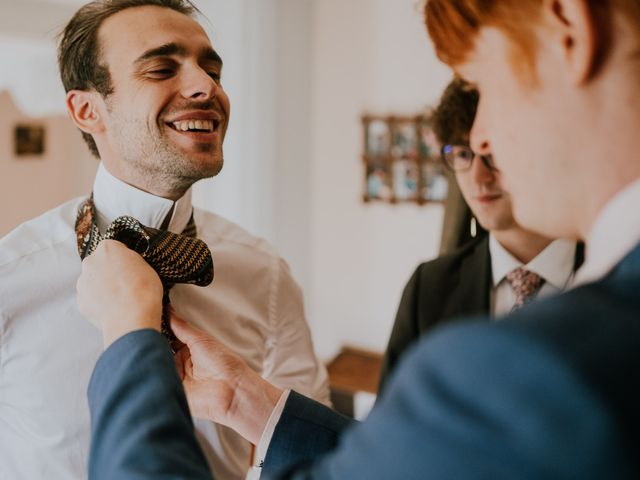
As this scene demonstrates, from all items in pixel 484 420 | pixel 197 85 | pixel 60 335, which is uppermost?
pixel 197 85

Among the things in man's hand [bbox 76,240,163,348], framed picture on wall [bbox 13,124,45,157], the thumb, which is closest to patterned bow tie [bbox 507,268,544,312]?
the thumb

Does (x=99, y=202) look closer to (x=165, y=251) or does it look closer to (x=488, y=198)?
(x=165, y=251)

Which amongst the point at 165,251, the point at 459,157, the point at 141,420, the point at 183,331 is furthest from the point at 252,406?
the point at 459,157

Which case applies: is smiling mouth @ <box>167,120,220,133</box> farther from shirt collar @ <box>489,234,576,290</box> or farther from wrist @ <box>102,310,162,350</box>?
shirt collar @ <box>489,234,576,290</box>

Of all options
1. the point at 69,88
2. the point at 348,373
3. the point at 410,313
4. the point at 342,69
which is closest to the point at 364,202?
the point at 342,69

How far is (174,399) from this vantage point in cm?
65

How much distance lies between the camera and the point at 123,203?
114 centimetres

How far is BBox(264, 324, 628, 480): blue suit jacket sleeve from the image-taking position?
431mm

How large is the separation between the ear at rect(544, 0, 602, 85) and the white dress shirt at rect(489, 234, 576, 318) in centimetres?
86

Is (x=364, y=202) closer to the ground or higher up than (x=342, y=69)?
closer to the ground

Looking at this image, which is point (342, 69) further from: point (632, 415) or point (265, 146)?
point (632, 415)

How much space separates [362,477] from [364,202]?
355cm

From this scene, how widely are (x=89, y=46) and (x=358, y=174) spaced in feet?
9.77

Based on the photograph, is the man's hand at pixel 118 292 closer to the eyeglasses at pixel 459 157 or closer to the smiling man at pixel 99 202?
the smiling man at pixel 99 202
